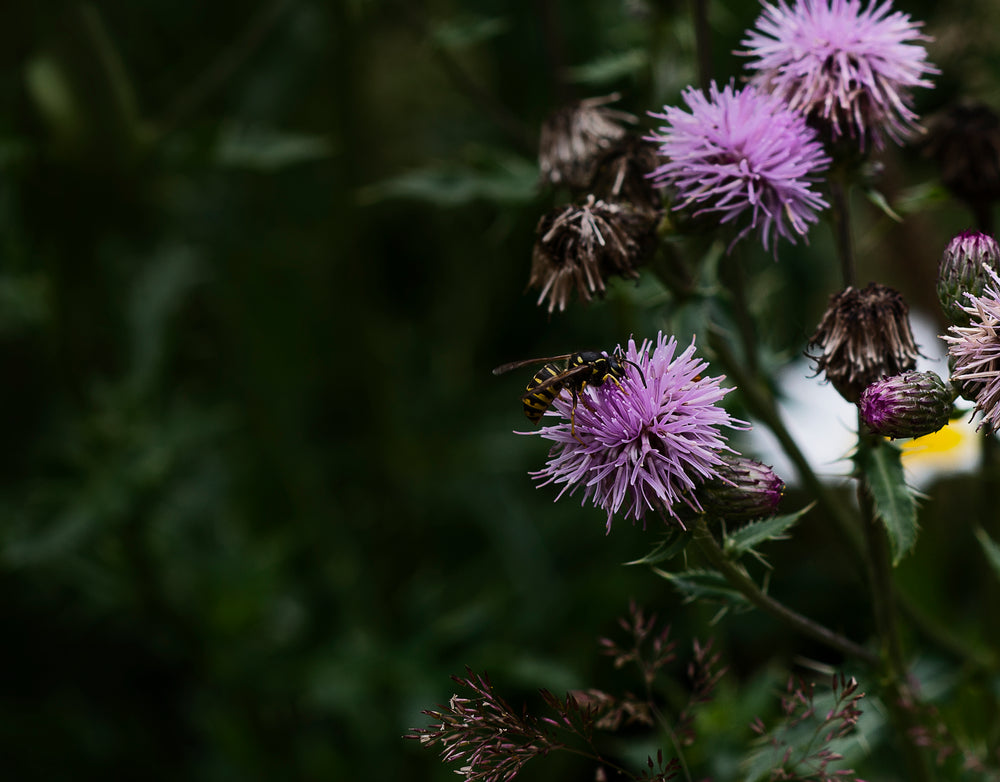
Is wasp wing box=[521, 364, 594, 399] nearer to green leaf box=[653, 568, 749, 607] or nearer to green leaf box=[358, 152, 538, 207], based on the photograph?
green leaf box=[653, 568, 749, 607]

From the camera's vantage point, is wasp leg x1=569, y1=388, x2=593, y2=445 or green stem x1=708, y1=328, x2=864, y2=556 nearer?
wasp leg x1=569, y1=388, x2=593, y2=445

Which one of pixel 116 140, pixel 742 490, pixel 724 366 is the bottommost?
pixel 742 490

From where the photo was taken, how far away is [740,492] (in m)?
1.32

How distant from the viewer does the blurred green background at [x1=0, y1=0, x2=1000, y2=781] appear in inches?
103

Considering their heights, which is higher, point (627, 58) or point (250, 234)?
point (250, 234)

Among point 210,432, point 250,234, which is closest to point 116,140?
point 210,432

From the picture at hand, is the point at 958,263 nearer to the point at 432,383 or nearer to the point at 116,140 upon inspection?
the point at 116,140

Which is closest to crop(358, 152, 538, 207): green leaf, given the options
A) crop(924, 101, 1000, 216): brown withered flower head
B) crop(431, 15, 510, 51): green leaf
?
crop(431, 15, 510, 51): green leaf

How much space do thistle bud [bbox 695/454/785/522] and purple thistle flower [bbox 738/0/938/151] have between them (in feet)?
1.80

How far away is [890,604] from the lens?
1555 mm

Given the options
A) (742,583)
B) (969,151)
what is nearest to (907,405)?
(742,583)

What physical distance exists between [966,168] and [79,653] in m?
2.95

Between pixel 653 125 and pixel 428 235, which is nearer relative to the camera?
pixel 653 125

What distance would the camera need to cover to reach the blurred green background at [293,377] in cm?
262
